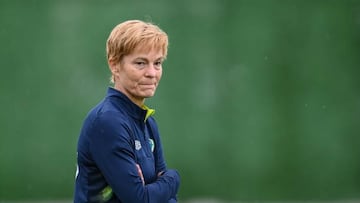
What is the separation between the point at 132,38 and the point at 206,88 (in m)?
4.43

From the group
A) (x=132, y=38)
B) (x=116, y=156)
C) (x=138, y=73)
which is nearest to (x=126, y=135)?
(x=116, y=156)

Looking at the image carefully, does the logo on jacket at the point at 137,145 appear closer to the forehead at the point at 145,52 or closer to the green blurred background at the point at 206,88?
the forehead at the point at 145,52

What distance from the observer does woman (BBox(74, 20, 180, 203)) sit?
3611mm

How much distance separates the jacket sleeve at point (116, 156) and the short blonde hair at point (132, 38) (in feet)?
0.91

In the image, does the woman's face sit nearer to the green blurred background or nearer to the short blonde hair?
the short blonde hair

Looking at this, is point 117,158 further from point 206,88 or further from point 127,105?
point 206,88

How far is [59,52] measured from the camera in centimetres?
809

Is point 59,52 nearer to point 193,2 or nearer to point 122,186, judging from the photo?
point 193,2

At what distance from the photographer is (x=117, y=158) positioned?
3604mm

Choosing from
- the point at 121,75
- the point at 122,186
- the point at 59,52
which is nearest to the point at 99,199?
the point at 122,186

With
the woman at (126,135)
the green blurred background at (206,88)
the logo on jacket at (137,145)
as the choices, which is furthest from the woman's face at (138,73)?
the green blurred background at (206,88)

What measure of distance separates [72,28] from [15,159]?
1.26 m

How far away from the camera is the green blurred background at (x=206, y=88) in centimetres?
806

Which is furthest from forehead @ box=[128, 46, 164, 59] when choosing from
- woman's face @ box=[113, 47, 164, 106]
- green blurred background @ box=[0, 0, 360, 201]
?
green blurred background @ box=[0, 0, 360, 201]
